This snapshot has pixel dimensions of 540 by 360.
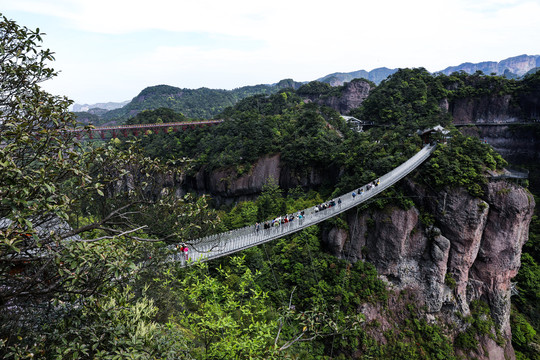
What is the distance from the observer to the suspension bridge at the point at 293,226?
12.2 meters

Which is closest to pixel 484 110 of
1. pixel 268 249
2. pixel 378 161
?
pixel 378 161

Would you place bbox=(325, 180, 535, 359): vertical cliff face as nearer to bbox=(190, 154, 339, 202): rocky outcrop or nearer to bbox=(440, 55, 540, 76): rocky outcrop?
bbox=(190, 154, 339, 202): rocky outcrop

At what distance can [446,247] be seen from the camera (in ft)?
59.6

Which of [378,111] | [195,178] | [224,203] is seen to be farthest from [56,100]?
[378,111]

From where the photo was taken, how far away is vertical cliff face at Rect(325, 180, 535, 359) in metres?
17.9

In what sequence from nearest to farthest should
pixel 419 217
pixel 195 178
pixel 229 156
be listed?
pixel 419 217
pixel 229 156
pixel 195 178

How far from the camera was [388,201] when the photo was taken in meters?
18.8

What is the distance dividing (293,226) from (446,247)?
10.9m

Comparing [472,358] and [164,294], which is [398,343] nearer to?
[472,358]

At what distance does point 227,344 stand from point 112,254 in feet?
11.8

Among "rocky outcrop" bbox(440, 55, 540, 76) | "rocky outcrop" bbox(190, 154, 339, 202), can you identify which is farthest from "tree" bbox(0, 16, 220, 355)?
"rocky outcrop" bbox(440, 55, 540, 76)

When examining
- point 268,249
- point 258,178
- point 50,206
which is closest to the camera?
point 50,206

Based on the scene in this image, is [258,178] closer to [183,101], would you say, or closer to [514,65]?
[183,101]

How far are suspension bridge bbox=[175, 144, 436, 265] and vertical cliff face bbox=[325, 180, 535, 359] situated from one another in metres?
2.02
